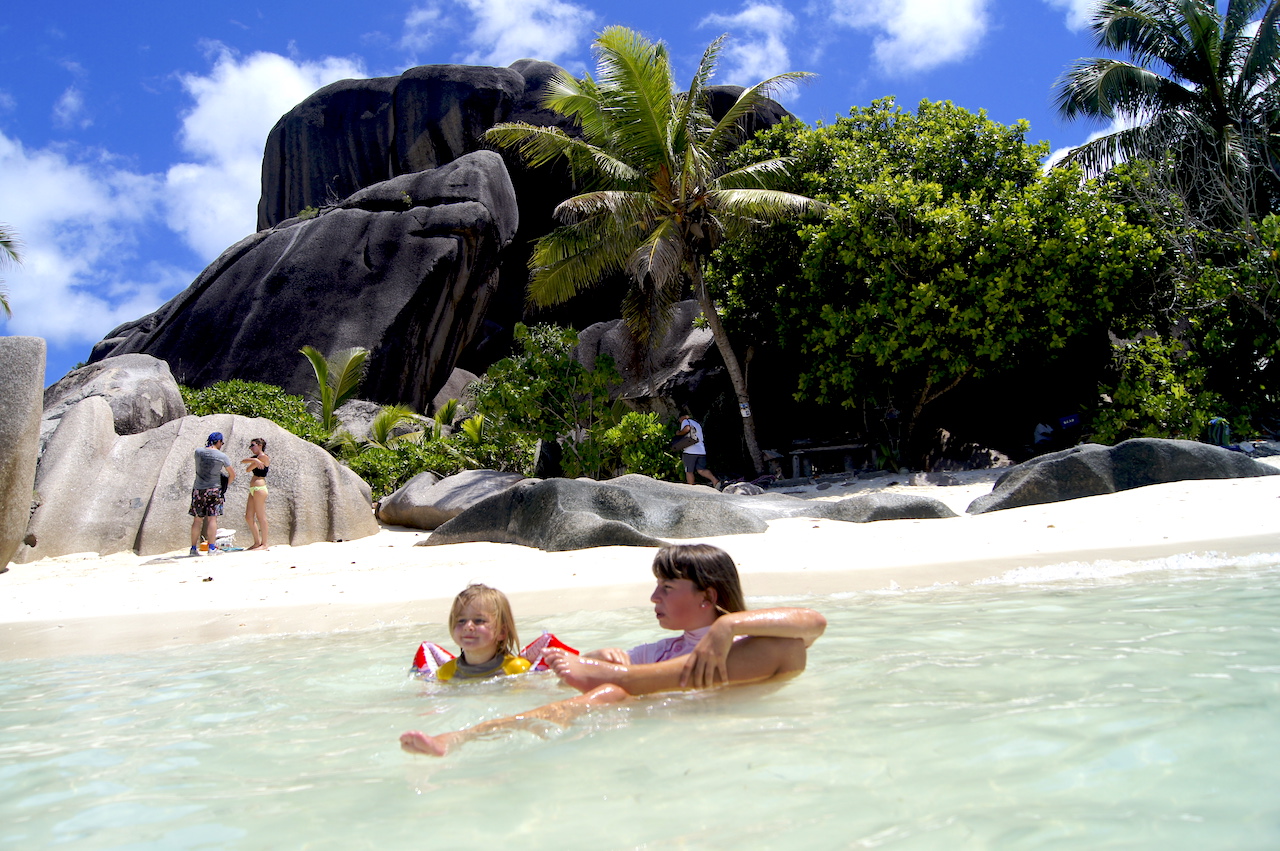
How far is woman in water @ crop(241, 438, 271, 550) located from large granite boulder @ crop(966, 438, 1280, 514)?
8111 millimetres

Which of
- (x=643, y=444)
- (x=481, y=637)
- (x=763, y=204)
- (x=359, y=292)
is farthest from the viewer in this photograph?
(x=359, y=292)

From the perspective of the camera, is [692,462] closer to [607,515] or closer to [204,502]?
[607,515]

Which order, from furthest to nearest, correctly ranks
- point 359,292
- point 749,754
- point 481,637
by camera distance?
point 359,292
point 481,637
point 749,754

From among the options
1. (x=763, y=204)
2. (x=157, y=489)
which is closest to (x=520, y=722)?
(x=157, y=489)

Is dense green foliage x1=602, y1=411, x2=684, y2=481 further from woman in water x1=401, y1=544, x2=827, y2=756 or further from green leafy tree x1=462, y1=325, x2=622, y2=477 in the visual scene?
woman in water x1=401, y1=544, x2=827, y2=756

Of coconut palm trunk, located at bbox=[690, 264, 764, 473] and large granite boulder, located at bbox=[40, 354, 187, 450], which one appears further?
coconut palm trunk, located at bbox=[690, 264, 764, 473]

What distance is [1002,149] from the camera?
15.7 meters

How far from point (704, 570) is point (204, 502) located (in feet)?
27.5

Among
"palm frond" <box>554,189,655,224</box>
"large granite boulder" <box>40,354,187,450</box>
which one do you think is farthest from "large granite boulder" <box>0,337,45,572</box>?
"palm frond" <box>554,189,655,224</box>

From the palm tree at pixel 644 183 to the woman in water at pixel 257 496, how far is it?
758cm

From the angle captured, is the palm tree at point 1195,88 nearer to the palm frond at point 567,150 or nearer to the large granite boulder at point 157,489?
the palm frond at point 567,150

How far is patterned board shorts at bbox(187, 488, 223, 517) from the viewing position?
998cm

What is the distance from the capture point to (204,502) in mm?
9969

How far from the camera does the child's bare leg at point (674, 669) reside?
326 cm
